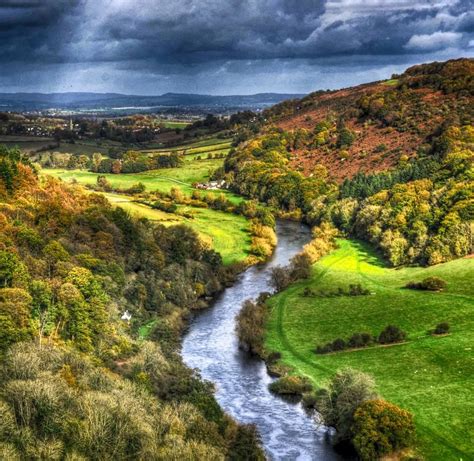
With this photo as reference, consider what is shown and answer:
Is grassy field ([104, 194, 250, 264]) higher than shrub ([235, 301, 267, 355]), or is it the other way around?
grassy field ([104, 194, 250, 264])

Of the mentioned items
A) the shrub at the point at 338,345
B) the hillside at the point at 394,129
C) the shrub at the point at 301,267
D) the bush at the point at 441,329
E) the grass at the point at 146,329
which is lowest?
the shrub at the point at 338,345

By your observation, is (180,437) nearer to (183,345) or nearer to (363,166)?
(183,345)

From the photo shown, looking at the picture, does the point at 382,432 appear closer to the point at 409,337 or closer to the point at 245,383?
the point at 245,383

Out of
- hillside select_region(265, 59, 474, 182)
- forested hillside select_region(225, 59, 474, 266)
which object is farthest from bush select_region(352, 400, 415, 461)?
hillside select_region(265, 59, 474, 182)

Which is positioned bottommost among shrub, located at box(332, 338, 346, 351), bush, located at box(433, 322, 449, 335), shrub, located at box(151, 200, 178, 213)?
shrub, located at box(332, 338, 346, 351)

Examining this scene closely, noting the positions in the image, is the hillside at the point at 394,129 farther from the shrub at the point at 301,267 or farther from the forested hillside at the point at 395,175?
the shrub at the point at 301,267

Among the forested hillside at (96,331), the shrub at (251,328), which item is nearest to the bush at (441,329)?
the shrub at (251,328)

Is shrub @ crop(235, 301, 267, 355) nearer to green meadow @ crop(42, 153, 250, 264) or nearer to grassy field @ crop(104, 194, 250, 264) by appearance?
grassy field @ crop(104, 194, 250, 264)

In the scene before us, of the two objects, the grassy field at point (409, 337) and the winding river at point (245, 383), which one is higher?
the grassy field at point (409, 337)

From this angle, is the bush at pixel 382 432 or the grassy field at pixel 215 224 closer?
the bush at pixel 382 432
